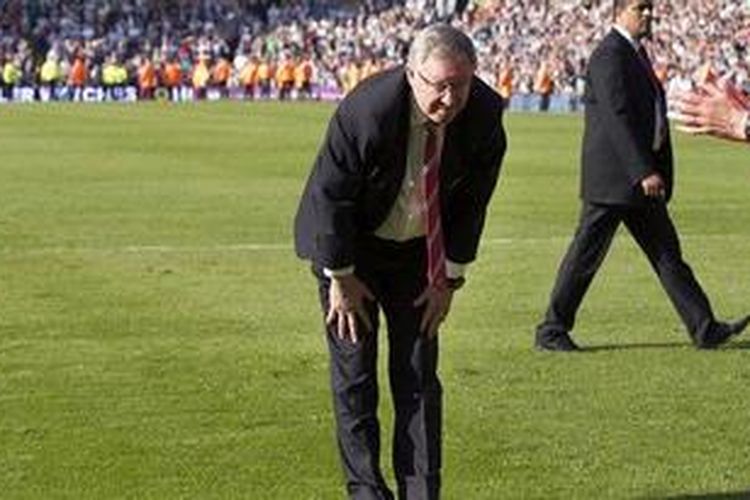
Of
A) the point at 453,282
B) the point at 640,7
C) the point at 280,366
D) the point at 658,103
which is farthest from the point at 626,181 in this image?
the point at 453,282

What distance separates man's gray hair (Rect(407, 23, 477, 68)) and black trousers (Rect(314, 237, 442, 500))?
105 cm

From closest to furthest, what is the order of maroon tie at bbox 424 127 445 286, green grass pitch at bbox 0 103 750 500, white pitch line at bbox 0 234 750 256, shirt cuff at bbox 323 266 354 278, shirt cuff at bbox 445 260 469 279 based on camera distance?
maroon tie at bbox 424 127 445 286
shirt cuff at bbox 323 266 354 278
shirt cuff at bbox 445 260 469 279
green grass pitch at bbox 0 103 750 500
white pitch line at bbox 0 234 750 256

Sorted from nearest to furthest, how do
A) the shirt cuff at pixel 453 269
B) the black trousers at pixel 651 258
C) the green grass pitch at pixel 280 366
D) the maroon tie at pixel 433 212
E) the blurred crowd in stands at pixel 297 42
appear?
1. the maroon tie at pixel 433 212
2. the shirt cuff at pixel 453 269
3. the green grass pitch at pixel 280 366
4. the black trousers at pixel 651 258
5. the blurred crowd in stands at pixel 297 42

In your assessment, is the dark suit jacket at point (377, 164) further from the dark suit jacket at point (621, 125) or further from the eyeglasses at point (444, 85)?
the dark suit jacket at point (621, 125)

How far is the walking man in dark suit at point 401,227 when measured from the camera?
7887mm

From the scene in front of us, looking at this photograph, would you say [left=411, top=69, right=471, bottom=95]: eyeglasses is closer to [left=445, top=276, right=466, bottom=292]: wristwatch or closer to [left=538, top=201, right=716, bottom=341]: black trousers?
[left=445, top=276, right=466, bottom=292]: wristwatch

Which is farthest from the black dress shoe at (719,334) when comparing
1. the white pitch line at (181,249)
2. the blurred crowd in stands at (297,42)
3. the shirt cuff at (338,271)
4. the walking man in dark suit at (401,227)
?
the blurred crowd in stands at (297,42)

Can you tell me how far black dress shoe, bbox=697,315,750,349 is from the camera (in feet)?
43.2

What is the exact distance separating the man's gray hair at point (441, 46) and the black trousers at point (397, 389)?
105 cm

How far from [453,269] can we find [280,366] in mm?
4203

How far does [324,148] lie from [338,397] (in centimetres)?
116

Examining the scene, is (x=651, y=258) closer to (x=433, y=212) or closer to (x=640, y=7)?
(x=640, y=7)

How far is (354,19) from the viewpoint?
3221 inches

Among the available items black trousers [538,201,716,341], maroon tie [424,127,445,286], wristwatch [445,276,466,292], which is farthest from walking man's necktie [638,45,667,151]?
maroon tie [424,127,445,286]
